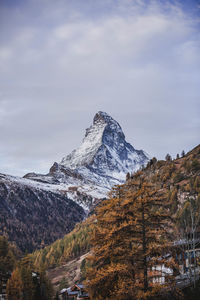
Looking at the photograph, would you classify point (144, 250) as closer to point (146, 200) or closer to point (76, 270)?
point (146, 200)

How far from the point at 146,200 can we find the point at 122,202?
350cm

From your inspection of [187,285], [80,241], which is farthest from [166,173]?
[187,285]

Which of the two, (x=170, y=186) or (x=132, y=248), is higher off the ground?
(x=170, y=186)

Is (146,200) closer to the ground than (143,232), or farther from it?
farther from it

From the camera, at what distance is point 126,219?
2833 centimetres

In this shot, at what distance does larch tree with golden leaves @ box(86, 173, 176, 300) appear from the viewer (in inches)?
963

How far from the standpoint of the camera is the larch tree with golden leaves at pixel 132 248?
24453 millimetres

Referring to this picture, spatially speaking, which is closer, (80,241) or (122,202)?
(122,202)

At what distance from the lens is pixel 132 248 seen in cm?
2678

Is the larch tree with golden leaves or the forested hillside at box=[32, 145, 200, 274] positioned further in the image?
the forested hillside at box=[32, 145, 200, 274]

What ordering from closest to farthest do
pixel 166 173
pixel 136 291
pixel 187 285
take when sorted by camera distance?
1. pixel 136 291
2. pixel 187 285
3. pixel 166 173

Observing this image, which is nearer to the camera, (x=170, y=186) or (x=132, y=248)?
(x=132, y=248)

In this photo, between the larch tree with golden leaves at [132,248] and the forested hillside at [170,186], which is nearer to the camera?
the larch tree with golden leaves at [132,248]

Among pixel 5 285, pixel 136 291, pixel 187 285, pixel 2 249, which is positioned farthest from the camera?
pixel 2 249
